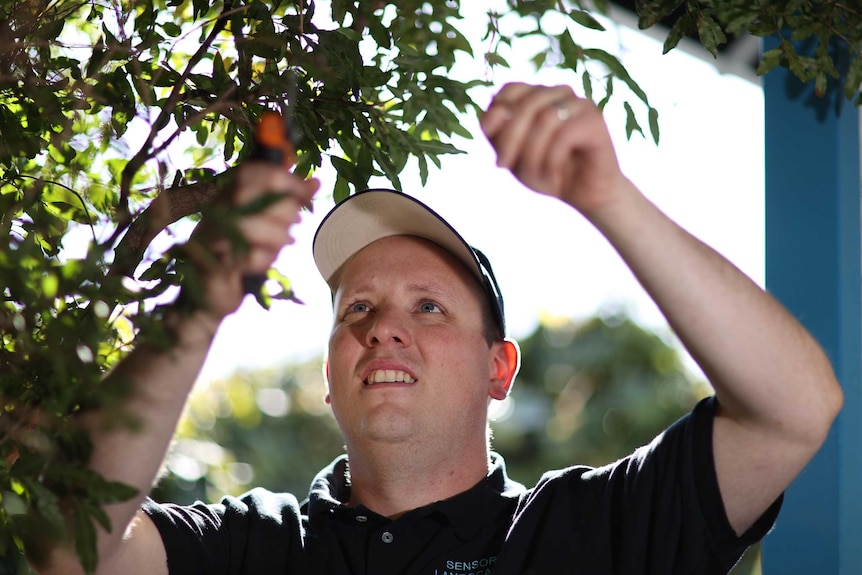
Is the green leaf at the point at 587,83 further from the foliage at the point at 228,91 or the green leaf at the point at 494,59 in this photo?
the green leaf at the point at 494,59

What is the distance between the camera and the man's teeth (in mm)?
2221

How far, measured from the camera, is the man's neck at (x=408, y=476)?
219cm

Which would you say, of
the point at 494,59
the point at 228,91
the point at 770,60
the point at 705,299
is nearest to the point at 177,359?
the point at 228,91

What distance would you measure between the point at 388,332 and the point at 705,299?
873mm

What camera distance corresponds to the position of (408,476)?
2207mm

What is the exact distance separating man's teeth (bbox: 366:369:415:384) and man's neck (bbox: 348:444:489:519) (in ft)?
0.42

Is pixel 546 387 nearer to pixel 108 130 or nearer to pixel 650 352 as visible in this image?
pixel 650 352

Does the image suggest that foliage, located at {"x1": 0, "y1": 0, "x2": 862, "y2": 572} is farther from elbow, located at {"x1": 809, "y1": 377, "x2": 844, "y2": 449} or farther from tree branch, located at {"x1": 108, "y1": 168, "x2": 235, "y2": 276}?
elbow, located at {"x1": 809, "y1": 377, "x2": 844, "y2": 449}

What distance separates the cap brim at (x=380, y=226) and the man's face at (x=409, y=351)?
2cm

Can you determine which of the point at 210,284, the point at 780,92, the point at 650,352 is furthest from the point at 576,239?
the point at 210,284

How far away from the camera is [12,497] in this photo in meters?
1.28

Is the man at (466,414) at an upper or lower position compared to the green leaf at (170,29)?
lower

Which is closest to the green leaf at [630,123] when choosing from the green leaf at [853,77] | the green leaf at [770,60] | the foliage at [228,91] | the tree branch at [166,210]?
the foliage at [228,91]

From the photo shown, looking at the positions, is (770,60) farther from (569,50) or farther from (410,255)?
(410,255)
